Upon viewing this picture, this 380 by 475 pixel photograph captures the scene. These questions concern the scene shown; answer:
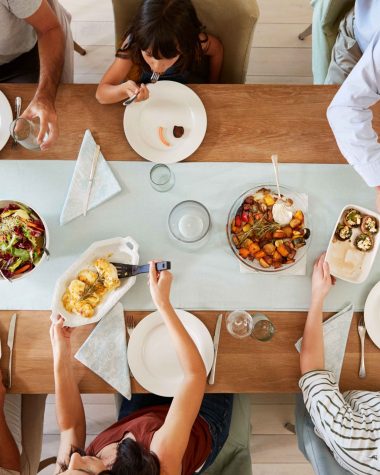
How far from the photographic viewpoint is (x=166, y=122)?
140 cm

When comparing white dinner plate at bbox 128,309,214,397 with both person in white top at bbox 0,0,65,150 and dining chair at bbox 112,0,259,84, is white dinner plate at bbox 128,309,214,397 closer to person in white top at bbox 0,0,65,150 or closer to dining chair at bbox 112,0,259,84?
person in white top at bbox 0,0,65,150

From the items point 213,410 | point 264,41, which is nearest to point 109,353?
point 213,410

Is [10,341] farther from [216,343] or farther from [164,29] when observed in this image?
[164,29]

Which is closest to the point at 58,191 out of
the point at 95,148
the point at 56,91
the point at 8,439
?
the point at 95,148

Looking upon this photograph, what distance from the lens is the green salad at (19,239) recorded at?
1.26m

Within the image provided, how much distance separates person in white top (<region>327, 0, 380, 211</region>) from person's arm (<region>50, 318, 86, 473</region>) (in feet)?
3.21

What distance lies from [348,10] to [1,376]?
1642 millimetres

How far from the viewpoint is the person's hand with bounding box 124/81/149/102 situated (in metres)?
1.35

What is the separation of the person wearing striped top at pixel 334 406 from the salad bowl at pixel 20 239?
0.80 m

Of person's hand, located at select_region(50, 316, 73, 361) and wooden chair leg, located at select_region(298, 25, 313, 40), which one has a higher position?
wooden chair leg, located at select_region(298, 25, 313, 40)

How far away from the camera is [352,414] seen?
49.6 inches

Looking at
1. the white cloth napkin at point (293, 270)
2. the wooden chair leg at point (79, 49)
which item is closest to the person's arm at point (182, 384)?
the white cloth napkin at point (293, 270)

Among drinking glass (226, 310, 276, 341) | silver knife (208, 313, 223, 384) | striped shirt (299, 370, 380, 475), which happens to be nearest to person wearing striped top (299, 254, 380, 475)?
striped shirt (299, 370, 380, 475)

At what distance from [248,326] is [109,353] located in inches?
16.3
